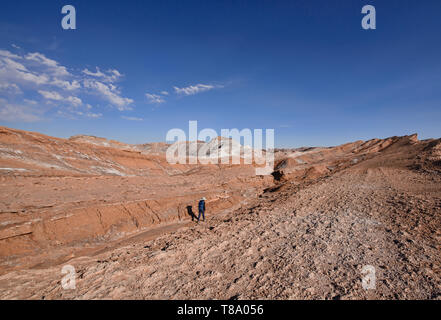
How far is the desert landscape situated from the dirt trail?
2 centimetres

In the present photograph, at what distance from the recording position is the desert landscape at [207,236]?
335 centimetres

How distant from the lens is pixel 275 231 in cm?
565

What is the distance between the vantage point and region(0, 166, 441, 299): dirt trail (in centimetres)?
321

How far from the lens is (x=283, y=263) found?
4.01m

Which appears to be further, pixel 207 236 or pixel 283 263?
pixel 207 236

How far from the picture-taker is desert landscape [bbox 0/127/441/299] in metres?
3.35

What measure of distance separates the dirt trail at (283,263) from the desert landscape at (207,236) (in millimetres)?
24

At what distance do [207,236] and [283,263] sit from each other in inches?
95.5

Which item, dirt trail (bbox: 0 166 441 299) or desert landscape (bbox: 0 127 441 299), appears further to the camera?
desert landscape (bbox: 0 127 441 299)

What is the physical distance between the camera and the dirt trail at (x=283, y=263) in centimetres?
321

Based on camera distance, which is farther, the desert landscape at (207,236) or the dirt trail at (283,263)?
the desert landscape at (207,236)

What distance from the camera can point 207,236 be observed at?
18.6 ft
